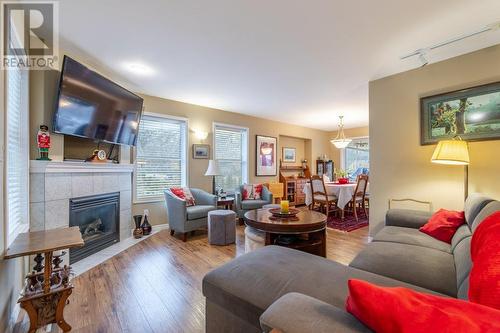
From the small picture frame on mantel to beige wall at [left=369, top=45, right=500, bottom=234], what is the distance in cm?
307

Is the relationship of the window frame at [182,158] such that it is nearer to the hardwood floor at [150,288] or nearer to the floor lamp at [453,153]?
the hardwood floor at [150,288]

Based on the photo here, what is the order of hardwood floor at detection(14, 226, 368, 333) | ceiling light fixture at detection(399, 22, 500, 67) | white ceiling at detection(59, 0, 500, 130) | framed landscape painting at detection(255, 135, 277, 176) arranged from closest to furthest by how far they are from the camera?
1. hardwood floor at detection(14, 226, 368, 333)
2. white ceiling at detection(59, 0, 500, 130)
3. ceiling light fixture at detection(399, 22, 500, 67)
4. framed landscape painting at detection(255, 135, 277, 176)

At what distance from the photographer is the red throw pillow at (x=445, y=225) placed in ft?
7.06

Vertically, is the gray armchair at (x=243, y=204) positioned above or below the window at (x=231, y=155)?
below

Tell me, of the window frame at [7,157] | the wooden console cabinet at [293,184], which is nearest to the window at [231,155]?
the wooden console cabinet at [293,184]

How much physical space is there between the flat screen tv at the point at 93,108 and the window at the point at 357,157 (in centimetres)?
636

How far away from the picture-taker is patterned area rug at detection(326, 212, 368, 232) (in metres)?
4.41

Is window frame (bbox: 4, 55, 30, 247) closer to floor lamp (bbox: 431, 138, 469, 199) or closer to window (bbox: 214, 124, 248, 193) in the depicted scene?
window (bbox: 214, 124, 248, 193)

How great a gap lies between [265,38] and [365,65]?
4.82 ft

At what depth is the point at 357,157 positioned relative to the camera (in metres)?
7.43

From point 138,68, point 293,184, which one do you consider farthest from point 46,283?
point 293,184

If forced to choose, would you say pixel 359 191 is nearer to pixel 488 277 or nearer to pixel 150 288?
pixel 150 288

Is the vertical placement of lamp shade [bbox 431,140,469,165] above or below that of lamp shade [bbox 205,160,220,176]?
above

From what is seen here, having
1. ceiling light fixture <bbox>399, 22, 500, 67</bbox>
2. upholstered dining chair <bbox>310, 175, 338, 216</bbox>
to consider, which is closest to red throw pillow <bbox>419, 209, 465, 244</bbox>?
ceiling light fixture <bbox>399, 22, 500, 67</bbox>
